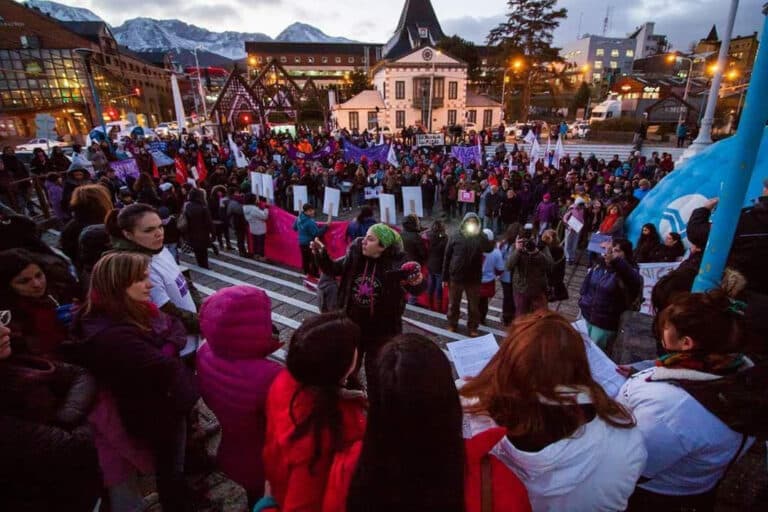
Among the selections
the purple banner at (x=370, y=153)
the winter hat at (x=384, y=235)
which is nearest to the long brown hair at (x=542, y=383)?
the winter hat at (x=384, y=235)

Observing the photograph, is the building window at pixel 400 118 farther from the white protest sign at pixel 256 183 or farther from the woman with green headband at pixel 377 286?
the woman with green headband at pixel 377 286

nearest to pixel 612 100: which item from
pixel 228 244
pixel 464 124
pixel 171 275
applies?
pixel 464 124

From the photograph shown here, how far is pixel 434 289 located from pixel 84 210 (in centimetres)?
497

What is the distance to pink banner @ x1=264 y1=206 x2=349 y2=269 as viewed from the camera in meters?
8.04

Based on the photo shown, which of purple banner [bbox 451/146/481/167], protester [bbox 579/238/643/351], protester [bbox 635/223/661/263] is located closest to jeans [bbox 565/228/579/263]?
protester [bbox 635/223/661/263]

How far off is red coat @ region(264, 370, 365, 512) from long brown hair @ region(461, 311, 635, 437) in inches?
21.5

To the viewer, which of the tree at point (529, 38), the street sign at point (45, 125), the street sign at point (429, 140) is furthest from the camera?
the tree at point (529, 38)

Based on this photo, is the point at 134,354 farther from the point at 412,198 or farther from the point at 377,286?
the point at 412,198

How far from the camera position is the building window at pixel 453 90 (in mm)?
46331

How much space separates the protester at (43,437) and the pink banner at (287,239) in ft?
20.2

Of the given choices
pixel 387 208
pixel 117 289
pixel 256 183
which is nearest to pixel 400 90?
pixel 256 183

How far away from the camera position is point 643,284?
437 cm

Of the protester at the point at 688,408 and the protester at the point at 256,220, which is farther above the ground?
the protester at the point at 688,408

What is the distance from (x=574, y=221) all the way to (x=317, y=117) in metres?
47.9
